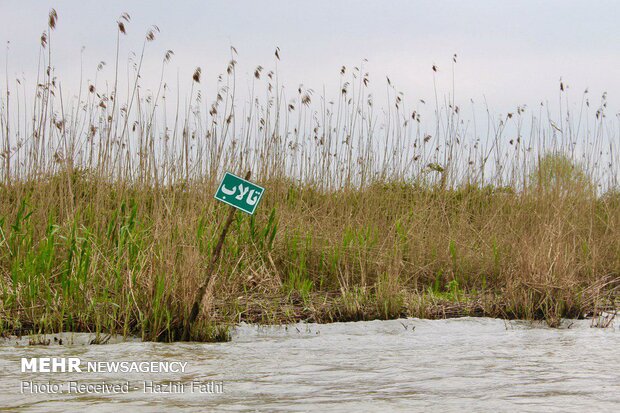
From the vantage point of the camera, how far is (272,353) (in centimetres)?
322

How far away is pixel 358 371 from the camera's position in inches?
108

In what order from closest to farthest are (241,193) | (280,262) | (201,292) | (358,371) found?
(358,371)
(241,193)
(201,292)
(280,262)

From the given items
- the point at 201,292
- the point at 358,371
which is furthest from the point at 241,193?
the point at 358,371

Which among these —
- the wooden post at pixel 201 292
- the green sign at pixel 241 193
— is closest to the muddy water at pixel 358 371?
the wooden post at pixel 201 292

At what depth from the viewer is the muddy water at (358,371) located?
7.18ft

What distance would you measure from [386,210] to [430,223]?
0.40 m

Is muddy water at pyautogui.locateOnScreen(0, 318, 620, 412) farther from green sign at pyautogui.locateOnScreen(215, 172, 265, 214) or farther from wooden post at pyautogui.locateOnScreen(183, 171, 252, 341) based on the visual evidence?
green sign at pyautogui.locateOnScreen(215, 172, 265, 214)

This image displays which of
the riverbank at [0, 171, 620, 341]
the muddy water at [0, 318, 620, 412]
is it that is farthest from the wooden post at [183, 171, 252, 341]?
the muddy water at [0, 318, 620, 412]

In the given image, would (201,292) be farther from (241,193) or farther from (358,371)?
(358,371)

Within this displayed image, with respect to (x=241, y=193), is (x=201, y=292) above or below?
below

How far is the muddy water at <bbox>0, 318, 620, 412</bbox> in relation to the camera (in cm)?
219

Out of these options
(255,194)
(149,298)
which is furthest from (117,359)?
(255,194)

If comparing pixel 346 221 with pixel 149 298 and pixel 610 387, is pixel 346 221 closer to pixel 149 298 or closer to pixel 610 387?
pixel 149 298

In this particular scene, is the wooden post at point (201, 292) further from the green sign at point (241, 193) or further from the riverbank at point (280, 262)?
the green sign at point (241, 193)
